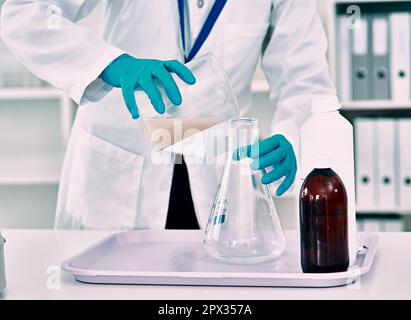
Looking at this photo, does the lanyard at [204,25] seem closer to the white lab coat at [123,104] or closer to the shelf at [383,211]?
the white lab coat at [123,104]

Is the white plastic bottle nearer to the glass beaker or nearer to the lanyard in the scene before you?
the glass beaker

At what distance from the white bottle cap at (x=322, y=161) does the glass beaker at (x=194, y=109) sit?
0.59 ft

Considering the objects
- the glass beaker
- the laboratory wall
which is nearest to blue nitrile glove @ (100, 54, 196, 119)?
the glass beaker

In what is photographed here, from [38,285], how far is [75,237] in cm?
32

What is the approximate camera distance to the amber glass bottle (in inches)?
28.6

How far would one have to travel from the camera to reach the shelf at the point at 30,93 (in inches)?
95.6

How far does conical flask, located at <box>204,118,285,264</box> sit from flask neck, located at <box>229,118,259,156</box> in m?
0.01

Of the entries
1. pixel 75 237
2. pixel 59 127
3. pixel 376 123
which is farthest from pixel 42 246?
pixel 59 127

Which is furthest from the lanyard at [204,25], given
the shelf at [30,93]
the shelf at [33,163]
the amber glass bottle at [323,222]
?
the shelf at [33,163]

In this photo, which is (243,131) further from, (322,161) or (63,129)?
(63,129)
